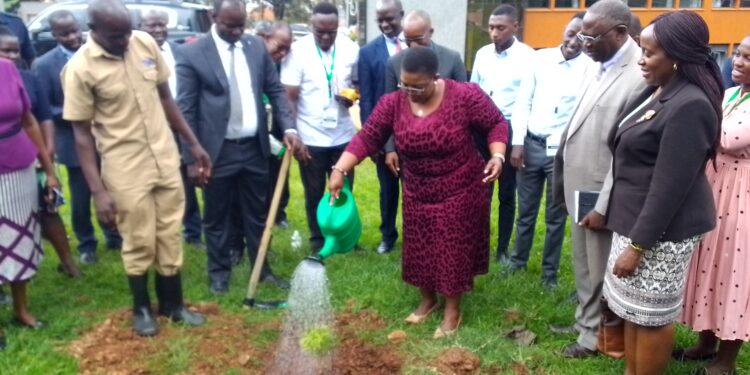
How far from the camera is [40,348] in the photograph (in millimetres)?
3752

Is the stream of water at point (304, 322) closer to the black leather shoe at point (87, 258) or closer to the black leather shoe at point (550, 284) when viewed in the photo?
the black leather shoe at point (550, 284)

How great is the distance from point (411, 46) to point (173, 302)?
2.36m

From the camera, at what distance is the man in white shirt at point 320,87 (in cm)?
504

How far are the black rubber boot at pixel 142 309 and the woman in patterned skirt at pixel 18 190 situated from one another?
618 mm

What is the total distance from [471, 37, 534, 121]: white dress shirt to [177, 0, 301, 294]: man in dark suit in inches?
60.7

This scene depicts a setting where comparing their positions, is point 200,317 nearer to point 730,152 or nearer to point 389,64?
point 389,64

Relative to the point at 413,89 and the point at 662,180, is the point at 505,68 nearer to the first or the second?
the point at 413,89

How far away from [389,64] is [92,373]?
2759 mm

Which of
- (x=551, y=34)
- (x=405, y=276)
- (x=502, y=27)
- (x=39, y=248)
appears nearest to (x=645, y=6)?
(x=551, y=34)

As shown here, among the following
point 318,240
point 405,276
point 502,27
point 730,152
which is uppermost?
point 502,27

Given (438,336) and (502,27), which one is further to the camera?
(502,27)

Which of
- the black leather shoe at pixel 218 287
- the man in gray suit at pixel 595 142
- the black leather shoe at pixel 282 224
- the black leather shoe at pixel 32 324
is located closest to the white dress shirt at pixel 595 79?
the man in gray suit at pixel 595 142

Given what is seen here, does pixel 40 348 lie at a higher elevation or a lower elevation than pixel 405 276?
lower

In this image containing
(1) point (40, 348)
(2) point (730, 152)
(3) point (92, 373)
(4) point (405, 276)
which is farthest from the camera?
(4) point (405, 276)
